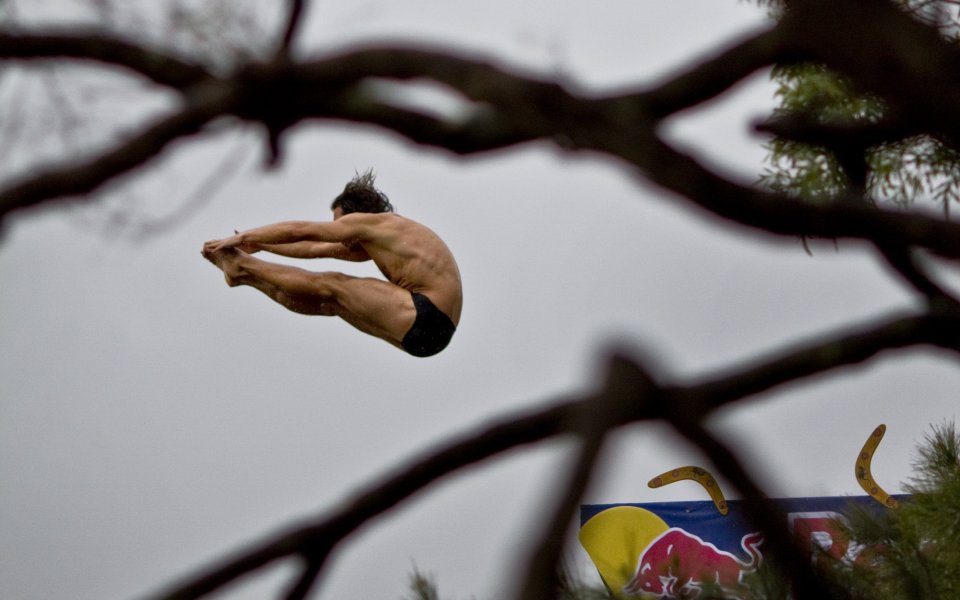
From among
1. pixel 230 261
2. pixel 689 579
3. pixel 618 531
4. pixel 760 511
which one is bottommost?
pixel 618 531

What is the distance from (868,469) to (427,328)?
2.60 metres

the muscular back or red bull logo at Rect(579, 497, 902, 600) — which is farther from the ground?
the muscular back

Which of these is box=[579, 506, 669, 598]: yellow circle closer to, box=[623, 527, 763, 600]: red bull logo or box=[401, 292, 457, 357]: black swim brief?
box=[401, 292, 457, 357]: black swim brief

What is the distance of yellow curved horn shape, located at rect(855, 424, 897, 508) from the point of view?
608 cm

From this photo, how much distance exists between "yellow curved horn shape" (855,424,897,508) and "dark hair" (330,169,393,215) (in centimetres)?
264

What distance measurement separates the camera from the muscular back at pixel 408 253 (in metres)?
4.92

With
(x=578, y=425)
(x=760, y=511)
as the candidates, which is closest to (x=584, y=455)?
(x=578, y=425)

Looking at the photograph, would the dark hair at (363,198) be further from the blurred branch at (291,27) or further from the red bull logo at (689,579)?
the blurred branch at (291,27)

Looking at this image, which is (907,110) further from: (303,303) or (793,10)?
(303,303)

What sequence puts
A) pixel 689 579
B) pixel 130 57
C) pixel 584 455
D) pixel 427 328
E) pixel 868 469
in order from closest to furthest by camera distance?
pixel 584 455 < pixel 130 57 < pixel 689 579 < pixel 427 328 < pixel 868 469

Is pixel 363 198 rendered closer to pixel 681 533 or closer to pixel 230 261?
pixel 230 261

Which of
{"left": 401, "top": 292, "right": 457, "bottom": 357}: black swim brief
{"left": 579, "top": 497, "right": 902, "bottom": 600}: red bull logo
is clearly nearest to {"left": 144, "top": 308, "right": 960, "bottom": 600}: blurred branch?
{"left": 579, "top": 497, "right": 902, "bottom": 600}: red bull logo

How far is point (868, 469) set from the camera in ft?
20.7

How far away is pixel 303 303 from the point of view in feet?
16.9
